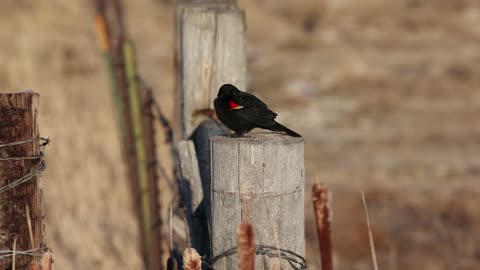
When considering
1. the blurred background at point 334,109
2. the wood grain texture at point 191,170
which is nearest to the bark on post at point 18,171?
the wood grain texture at point 191,170

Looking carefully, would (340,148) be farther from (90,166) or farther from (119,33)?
(119,33)

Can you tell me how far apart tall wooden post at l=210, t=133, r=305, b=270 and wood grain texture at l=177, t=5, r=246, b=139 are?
140 cm

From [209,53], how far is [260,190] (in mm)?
1588

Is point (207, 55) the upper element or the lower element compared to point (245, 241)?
upper

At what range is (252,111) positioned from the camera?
2.35 meters

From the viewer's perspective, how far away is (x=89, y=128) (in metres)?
8.93

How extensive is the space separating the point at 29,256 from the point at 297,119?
36.1 ft

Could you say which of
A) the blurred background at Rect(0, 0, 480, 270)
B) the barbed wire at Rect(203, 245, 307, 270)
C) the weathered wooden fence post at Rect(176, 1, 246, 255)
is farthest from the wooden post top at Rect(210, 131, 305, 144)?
the blurred background at Rect(0, 0, 480, 270)

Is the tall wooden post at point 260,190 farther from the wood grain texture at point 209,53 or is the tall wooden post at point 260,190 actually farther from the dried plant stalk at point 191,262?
the wood grain texture at point 209,53

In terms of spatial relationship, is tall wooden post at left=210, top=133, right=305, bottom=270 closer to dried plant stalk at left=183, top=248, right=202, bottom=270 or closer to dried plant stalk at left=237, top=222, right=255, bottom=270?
dried plant stalk at left=183, top=248, right=202, bottom=270

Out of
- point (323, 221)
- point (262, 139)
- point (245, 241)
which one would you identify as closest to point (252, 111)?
point (262, 139)

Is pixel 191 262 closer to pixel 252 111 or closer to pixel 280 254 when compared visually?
pixel 280 254

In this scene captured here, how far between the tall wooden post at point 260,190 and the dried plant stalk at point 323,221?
681 millimetres

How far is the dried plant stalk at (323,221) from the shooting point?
48.3 inches
